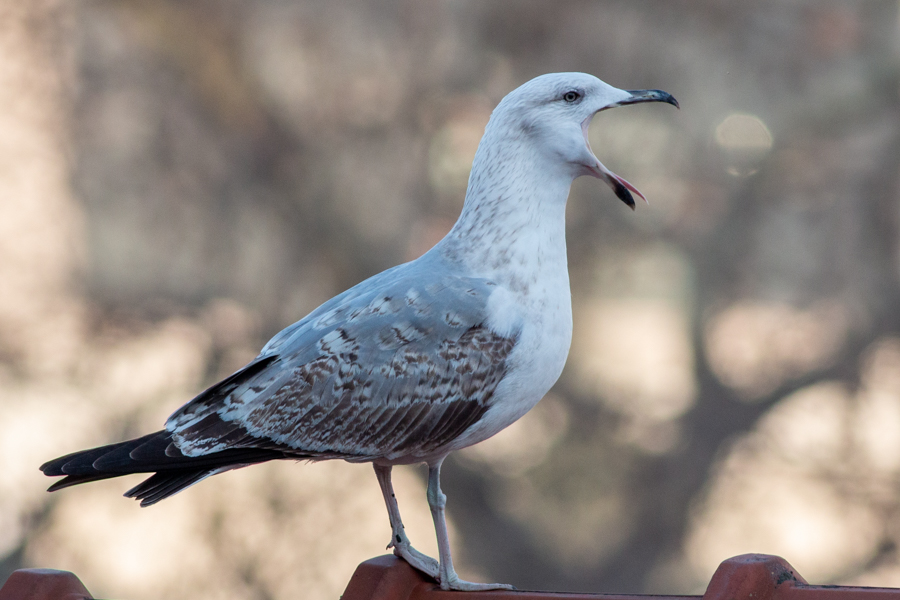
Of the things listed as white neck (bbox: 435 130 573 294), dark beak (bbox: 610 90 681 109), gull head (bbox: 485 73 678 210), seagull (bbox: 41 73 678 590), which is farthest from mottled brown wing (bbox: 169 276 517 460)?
dark beak (bbox: 610 90 681 109)

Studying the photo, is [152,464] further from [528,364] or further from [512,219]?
[512,219]

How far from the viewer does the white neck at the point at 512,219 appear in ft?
8.27

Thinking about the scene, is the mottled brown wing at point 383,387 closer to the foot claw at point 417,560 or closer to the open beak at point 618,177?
the foot claw at point 417,560

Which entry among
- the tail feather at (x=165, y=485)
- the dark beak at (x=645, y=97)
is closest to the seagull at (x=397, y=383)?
the tail feather at (x=165, y=485)

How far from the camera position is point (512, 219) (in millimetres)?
2568

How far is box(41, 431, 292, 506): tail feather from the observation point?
2268 mm

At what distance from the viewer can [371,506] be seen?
248 inches

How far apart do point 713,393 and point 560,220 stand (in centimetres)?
467

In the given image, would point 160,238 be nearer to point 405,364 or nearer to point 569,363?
point 569,363

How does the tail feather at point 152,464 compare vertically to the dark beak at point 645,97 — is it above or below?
below

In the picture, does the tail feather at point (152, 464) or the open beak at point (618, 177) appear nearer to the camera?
the tail feather at point (152, 464)

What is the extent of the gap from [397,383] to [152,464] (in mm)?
588

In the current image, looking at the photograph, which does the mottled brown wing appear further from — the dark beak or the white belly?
the dark beak

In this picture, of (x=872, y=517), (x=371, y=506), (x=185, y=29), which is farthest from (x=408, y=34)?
(x=872, y=517)
